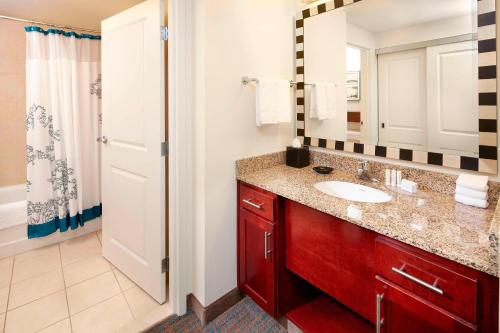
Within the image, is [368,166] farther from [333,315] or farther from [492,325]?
[492,325]

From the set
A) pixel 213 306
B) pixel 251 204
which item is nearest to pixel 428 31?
pixel 251 204

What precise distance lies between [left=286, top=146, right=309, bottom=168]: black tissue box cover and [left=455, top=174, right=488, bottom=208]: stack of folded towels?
878mm

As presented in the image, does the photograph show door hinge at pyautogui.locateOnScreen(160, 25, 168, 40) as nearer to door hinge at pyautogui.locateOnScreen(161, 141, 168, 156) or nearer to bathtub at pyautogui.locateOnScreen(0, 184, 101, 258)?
door hinge at pyautogui.locateOnScreen(161, 141, 168, 156)

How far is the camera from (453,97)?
1.39 meters

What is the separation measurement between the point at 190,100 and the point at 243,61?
39 cm

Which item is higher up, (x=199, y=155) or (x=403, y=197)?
(x=199, y=155)

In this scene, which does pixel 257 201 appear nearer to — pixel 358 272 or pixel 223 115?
pixel 223 115

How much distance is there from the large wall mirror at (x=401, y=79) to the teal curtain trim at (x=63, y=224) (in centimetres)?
214

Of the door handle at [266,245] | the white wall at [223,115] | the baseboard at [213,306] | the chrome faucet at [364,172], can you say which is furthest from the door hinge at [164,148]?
the chrome faucet at [364,172]

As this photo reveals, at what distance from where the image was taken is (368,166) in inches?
67.4

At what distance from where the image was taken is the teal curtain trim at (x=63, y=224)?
8.17 feet

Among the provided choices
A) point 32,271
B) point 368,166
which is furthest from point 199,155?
point 32,271

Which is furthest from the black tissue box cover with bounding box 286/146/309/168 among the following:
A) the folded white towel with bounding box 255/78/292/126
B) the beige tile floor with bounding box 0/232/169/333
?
the beige tile floor with bounding box 0/232/169/333

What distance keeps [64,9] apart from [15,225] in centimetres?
177
